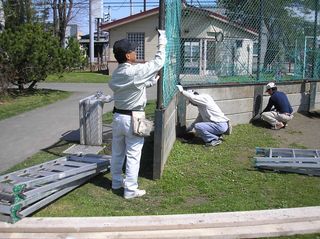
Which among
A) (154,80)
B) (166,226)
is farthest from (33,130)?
(166,226)

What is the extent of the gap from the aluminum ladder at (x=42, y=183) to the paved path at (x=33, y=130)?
1.15 metres

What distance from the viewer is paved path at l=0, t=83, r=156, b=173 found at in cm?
746

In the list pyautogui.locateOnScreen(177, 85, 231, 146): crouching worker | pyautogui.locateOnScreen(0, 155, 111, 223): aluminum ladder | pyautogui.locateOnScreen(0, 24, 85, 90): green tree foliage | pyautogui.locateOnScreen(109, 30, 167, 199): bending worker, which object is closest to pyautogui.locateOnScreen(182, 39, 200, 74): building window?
pyautogui.locateOnScreen(177, 85, 231, 146): crouching worker

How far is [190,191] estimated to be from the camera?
579cm

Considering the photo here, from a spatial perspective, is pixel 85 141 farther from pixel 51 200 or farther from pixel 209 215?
pixel 209 215

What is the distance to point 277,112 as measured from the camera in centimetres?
984

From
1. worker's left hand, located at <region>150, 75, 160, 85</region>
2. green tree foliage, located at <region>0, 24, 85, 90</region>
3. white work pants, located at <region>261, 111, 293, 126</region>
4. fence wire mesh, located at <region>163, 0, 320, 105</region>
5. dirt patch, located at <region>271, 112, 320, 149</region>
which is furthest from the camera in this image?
green tree foliage, located at <region>0, 24, 85, 90</region>

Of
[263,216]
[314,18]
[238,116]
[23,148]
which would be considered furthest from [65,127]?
[314,18]

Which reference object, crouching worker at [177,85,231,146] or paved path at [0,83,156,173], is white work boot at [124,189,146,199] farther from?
crouching worker at [177,85,231,146]

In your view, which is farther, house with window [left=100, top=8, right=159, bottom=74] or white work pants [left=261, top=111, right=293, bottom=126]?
house with window [left=100, top=8, right=159, bottom=74]

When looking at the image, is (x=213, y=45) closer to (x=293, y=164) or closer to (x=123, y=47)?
(x=293, y=164)

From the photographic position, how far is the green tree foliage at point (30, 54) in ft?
47.9

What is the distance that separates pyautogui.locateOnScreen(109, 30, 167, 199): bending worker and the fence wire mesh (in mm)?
1720

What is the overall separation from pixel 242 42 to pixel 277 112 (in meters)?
1.71
